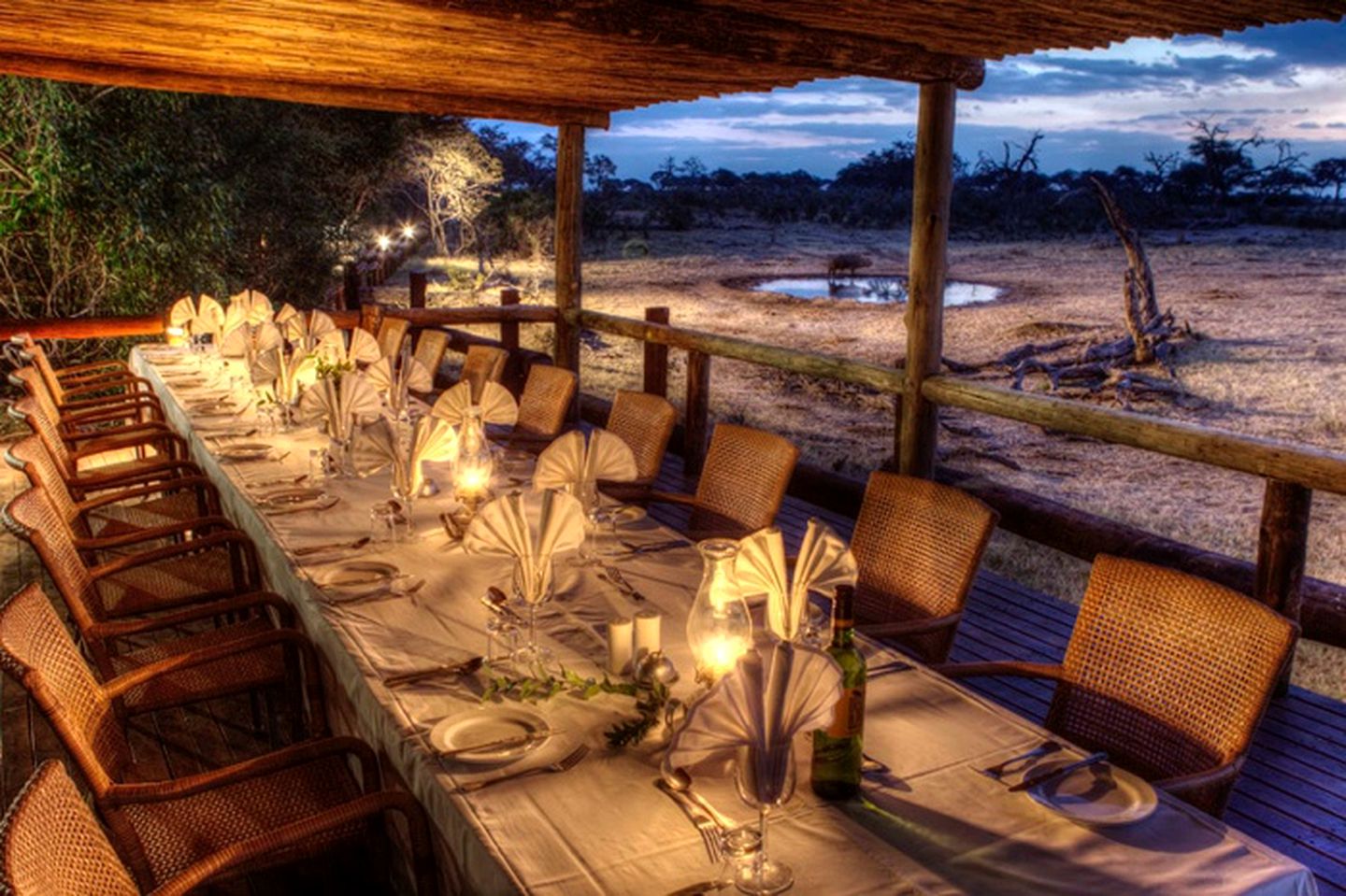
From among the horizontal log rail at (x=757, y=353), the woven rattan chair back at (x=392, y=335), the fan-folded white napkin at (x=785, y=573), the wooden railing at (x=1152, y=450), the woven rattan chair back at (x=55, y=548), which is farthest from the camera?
the woven rattan chair back at (x=392, y=335)

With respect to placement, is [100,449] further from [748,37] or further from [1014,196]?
[1014,196]

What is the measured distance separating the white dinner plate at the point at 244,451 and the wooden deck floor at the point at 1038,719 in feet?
2.87

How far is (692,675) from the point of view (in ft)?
6.39

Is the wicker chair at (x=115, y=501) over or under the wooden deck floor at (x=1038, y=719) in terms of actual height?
over

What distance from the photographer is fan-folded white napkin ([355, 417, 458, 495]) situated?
113 inches

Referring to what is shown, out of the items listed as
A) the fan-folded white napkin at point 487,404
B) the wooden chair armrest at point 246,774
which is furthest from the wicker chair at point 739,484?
the wooden chair armrest at point 246,774

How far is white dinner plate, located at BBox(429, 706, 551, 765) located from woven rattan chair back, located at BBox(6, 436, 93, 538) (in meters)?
1.88

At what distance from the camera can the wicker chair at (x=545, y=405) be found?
4773mm

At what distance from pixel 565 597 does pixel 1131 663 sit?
122 centimetres

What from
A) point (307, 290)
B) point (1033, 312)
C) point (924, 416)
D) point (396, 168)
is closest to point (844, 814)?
point (924, 416)

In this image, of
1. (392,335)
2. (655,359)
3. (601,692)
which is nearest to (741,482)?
(601,692)

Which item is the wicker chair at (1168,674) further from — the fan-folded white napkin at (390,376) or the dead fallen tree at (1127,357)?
the dead fallen tree at (1127,357)

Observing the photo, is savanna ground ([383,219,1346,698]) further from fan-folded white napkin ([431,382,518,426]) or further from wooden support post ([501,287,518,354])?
fan-folded white napkin ([431,382,518,426])

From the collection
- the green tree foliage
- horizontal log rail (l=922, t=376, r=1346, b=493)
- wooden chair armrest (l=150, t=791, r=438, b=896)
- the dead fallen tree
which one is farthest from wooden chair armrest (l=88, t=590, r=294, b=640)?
the dead fallen tree
